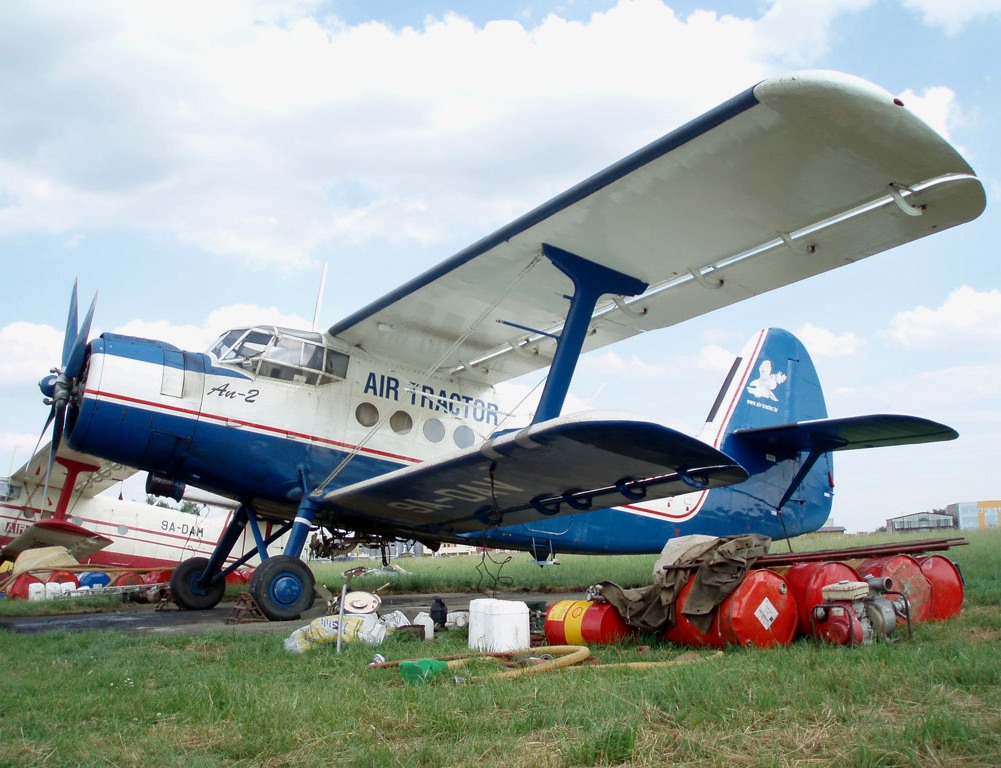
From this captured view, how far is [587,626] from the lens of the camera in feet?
16.9

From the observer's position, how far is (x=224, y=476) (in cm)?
851

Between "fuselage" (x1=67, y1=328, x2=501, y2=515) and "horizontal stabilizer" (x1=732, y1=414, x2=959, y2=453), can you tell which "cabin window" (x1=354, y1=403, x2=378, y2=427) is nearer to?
"fuselage" (x1=67, y1=328, x2=501, y2=515)

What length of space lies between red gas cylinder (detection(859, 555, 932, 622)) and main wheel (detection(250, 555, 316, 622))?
5260 mm

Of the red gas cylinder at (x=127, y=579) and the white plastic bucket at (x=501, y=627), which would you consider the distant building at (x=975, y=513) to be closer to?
the red gas cylinder at (x=127, y=579)

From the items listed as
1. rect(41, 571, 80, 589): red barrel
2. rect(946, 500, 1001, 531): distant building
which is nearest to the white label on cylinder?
rect(41, 571, 80, 589): red barrel

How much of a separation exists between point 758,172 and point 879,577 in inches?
136

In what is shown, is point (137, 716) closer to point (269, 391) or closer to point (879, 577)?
point (879, 577)

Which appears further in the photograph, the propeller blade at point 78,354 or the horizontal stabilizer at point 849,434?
the propeller blade at point 78,354

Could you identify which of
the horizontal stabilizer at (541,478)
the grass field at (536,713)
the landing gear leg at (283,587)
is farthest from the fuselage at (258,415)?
the grass field at (536,713)

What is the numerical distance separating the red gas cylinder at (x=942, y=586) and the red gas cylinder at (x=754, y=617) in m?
1.52

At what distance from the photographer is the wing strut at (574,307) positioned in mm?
7629

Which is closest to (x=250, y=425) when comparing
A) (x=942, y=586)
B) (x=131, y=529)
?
(x=942, y=586)

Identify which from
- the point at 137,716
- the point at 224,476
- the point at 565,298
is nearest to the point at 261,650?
the point at 137,716

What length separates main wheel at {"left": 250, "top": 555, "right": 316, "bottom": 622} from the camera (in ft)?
24.8
